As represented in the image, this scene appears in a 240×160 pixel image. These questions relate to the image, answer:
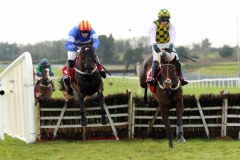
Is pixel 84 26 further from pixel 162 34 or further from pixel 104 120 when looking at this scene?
pixel 104 120

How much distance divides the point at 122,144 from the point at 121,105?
1.05 metres

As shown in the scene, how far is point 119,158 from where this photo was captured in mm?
7324

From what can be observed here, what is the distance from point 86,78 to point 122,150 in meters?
1.97

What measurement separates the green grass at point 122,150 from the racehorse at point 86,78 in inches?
28.0

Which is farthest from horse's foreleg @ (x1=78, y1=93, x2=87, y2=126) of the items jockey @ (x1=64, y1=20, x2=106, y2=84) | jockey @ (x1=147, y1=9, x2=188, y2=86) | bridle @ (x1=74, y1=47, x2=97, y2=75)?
jockey @ (x1=147, y1=9, x2=188, y2=86)

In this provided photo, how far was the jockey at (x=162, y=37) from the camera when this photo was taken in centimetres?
917

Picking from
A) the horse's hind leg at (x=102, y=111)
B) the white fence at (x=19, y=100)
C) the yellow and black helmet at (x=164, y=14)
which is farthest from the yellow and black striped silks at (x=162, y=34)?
the white fence at (x=19, y=100)

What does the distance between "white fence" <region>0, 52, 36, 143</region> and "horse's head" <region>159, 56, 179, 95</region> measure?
277 cm

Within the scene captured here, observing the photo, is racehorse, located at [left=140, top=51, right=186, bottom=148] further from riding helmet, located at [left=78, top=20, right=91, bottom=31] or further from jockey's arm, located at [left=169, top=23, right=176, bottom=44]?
riding helmet, located at [left=78, top=20, right=91, bottom=31]

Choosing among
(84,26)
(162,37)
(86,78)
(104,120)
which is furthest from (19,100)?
(162,37)

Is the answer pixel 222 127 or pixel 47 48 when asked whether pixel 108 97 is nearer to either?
pixel 222 127

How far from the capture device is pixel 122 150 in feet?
27.0

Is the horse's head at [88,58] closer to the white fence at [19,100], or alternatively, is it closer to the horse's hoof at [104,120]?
the horse's hoof at [104,120]

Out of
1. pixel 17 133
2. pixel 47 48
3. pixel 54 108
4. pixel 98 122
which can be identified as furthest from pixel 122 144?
pixel 47 48
